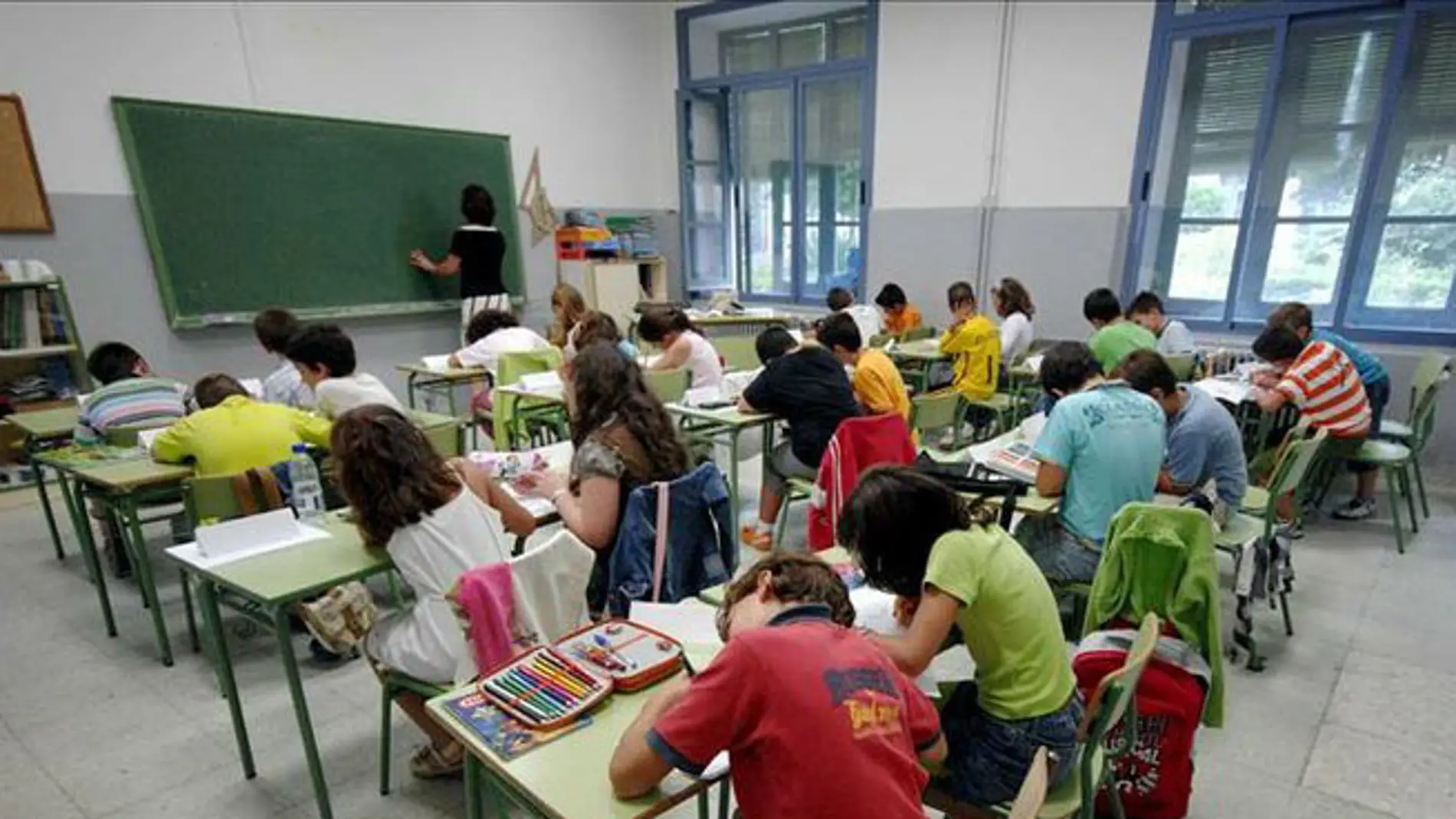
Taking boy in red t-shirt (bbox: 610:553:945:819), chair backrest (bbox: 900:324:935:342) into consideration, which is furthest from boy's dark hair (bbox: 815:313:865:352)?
boy in red t-shirt (bbox: 610:553:945:819)

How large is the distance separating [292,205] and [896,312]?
5.01 metres

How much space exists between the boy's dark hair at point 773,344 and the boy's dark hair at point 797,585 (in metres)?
3.04

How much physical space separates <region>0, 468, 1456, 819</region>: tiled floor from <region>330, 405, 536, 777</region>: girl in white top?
1.97 ft

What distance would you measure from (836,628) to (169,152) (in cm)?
614

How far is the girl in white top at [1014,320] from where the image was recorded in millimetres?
5547

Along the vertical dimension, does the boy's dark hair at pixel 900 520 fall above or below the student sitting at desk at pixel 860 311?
above

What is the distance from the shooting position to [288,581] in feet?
6.16

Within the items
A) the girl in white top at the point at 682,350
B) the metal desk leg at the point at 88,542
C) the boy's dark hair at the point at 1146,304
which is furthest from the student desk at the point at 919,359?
the metal desk leg at the point at 88,542

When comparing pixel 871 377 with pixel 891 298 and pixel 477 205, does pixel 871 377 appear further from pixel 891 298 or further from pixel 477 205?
pixel 477 205

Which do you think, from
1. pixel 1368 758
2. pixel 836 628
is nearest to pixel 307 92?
pixel 836 628

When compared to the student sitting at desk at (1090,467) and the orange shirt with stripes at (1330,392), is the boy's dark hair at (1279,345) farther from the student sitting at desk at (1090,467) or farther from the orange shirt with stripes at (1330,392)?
the student sitting at desk at (1090,467)

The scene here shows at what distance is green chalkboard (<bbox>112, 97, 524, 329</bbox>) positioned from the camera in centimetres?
523

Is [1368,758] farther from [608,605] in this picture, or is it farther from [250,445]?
[250,445]

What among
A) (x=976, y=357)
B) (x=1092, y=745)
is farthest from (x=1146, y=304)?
(x=1092, y=745)
